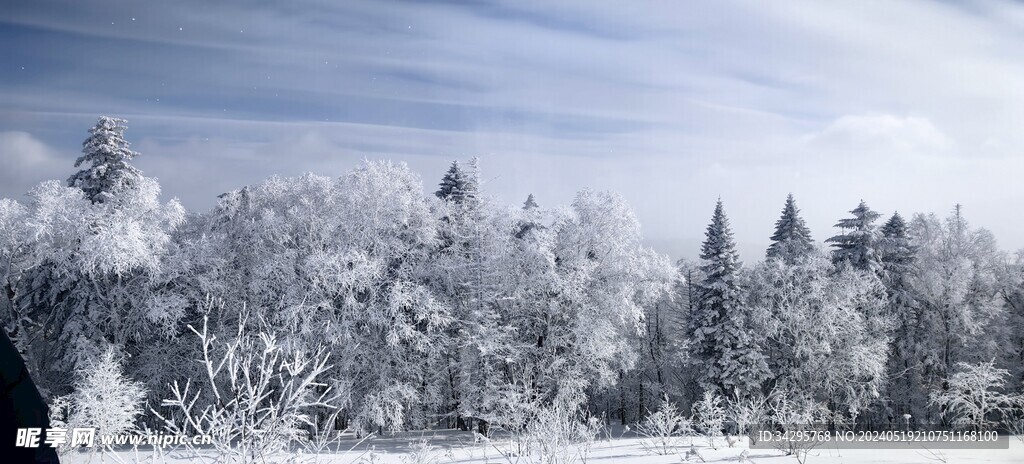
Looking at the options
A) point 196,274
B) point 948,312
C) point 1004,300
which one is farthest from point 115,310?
point 1004,300

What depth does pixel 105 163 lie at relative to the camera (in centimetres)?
2378

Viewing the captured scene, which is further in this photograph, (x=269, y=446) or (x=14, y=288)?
(x=14, y=288)

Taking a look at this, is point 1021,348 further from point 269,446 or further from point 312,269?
point 269,446

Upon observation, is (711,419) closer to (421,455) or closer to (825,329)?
(825,329)

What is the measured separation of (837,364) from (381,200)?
20.8m

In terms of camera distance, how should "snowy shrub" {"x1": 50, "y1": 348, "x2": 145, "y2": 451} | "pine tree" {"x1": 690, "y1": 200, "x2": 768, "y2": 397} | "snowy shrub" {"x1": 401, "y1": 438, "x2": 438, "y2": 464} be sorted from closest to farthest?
1. "snowy shrub" {"x1": 401, "y1": 438, "x2": 438, "y2": 464}
2. "snowy shrub" {"x1": 50, "y1": 348, "x2": 145, "y2": 451}
3. "pine tree" {"x1": 690, "y1": 200, "x2": 768, "y2": 397}

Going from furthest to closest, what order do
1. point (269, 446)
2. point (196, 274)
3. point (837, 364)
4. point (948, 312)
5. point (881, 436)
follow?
point (948, 312), point (837, 364), point (196, 274), point (881, 436), point (269, 446)

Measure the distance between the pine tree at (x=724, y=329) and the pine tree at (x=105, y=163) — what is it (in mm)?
25097

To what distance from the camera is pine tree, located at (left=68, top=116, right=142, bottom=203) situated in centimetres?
2358

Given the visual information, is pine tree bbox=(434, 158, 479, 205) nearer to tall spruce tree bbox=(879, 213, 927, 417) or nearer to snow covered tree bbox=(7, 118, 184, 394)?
snow covered tree bbox=(7, 118, 184, 394)

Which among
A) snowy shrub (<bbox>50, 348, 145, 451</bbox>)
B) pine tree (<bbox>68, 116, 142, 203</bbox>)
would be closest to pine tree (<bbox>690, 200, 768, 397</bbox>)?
snowy shrub (<bbox>50, 348, 145, 451</bbox>)

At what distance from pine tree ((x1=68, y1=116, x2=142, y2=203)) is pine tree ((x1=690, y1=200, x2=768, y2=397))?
2510 centimetres

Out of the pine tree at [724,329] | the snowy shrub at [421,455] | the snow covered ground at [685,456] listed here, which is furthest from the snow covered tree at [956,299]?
the snowy shrub at [421,455]

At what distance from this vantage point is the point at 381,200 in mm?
24234
